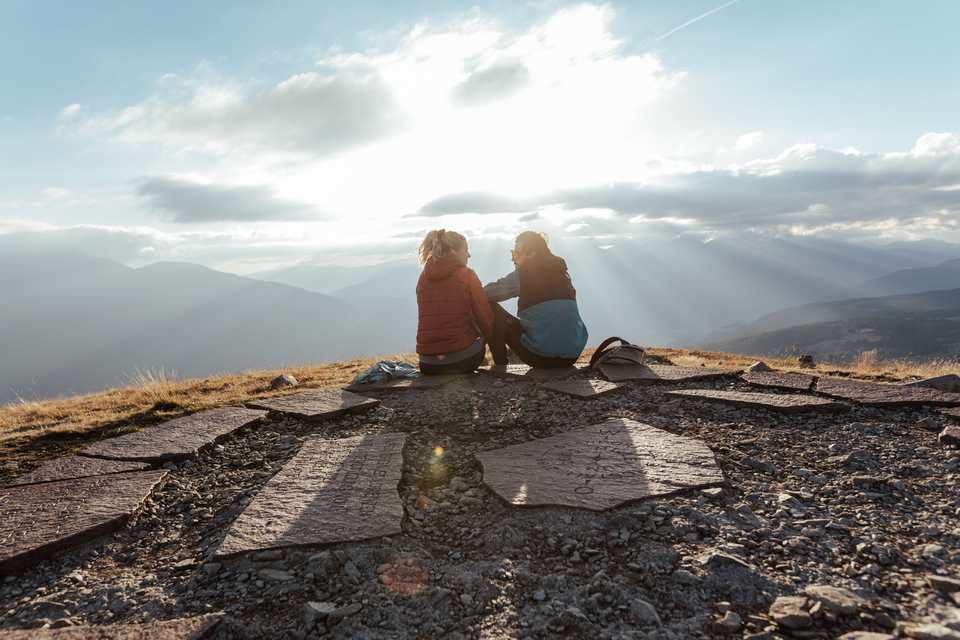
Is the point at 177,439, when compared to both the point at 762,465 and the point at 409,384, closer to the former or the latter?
the point at 409,384

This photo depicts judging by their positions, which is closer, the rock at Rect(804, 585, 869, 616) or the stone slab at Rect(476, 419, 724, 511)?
the rock at Rect(804, 585, 869, 616)

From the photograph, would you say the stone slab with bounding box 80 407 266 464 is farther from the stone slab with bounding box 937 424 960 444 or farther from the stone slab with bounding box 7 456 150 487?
the stone slab with bounding box 937 424 960 444

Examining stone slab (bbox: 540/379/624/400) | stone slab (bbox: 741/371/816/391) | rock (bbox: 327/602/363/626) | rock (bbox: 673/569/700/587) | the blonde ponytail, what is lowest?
rock (bbox: 327/602/363/626)

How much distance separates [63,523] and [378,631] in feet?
7.13

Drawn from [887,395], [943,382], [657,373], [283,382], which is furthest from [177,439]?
[943,382]

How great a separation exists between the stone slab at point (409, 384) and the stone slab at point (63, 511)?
8.14ft

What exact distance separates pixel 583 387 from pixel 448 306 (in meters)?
1.86

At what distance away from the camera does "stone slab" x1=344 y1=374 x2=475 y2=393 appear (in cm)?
546

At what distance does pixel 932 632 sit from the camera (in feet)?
5.05

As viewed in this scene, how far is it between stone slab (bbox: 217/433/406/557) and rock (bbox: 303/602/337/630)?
453mm

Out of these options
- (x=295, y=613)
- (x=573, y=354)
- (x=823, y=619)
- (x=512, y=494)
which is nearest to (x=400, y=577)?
(x=295, y=613)

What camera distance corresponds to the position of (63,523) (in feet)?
8.64

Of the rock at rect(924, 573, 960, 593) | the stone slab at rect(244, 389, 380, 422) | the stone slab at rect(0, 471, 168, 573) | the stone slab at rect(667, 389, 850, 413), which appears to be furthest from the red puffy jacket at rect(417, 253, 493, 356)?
the rock at rect(924, 573, 960, 593)

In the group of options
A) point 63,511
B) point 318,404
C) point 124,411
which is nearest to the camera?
point 63,511
